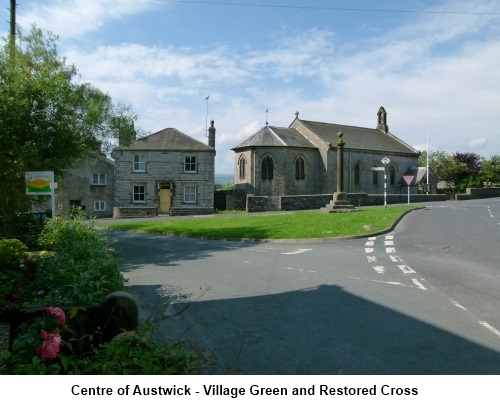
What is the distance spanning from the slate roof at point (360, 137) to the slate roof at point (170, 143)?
46.7ft

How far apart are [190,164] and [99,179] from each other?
8920 millimetres

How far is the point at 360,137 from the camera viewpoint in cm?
5400

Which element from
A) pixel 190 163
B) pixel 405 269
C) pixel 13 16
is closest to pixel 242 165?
pixel 190 163

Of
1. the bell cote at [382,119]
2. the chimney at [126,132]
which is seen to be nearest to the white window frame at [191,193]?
the chimney at [126,132]

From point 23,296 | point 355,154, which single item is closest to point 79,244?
point 23,296

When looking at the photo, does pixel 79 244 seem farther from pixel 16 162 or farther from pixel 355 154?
pixel 355 154

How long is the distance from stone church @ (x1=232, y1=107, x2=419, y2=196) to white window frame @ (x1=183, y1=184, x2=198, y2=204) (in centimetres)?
522

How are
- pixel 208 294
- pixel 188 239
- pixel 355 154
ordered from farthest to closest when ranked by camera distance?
pixel 355 154, pixel 188 239, pixel 208 294

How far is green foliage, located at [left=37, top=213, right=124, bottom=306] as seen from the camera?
206 inches

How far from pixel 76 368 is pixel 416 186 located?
58.6 m

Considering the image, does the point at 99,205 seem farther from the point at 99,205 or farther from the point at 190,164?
the point at 190,164

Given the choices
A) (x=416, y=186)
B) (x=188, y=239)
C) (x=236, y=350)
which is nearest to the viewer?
(x=236, y=350)

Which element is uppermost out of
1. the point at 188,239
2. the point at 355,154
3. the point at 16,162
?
the point at 355,154

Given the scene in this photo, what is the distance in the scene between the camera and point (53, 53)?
58.9 ft
